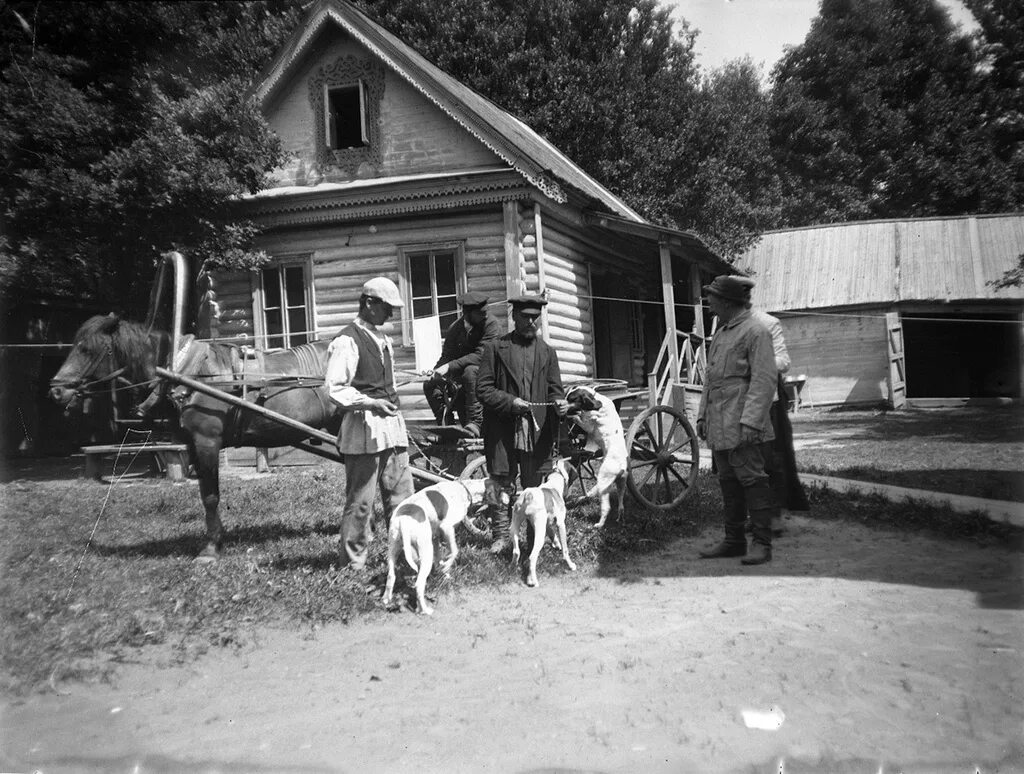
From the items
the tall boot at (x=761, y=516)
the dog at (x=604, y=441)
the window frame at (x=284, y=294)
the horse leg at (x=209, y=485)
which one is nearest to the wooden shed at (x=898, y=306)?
the window frame at (x=284, y=294)

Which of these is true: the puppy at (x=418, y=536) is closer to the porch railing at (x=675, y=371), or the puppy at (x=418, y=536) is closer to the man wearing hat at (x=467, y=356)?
the man wearing hat at (x=467, y=356)

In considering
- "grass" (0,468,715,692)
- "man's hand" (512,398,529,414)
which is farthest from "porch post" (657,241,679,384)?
"man's hand" (512,398,529,414)

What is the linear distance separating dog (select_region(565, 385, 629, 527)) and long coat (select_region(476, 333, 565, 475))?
724 millimetres

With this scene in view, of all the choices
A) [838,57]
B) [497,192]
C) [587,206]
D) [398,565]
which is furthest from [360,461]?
[838,57]

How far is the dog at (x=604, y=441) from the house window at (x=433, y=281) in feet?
18.0

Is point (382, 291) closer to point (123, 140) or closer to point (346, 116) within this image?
point (123, 140)

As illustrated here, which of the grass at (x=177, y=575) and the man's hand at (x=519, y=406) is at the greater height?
the man's hand at (x=519, y=406)

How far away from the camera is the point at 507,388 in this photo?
19.5ft

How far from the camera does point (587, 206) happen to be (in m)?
12.7

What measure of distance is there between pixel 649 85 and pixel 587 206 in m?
13.1

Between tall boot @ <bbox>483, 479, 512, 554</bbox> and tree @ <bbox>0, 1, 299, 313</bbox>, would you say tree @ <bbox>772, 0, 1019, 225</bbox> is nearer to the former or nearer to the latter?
tree @ <bbox>0, 1, 299, 313</bbox>

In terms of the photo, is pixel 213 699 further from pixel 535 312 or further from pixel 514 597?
pixel 535 312

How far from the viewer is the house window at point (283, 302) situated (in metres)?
12.8

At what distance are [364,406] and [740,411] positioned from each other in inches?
109
